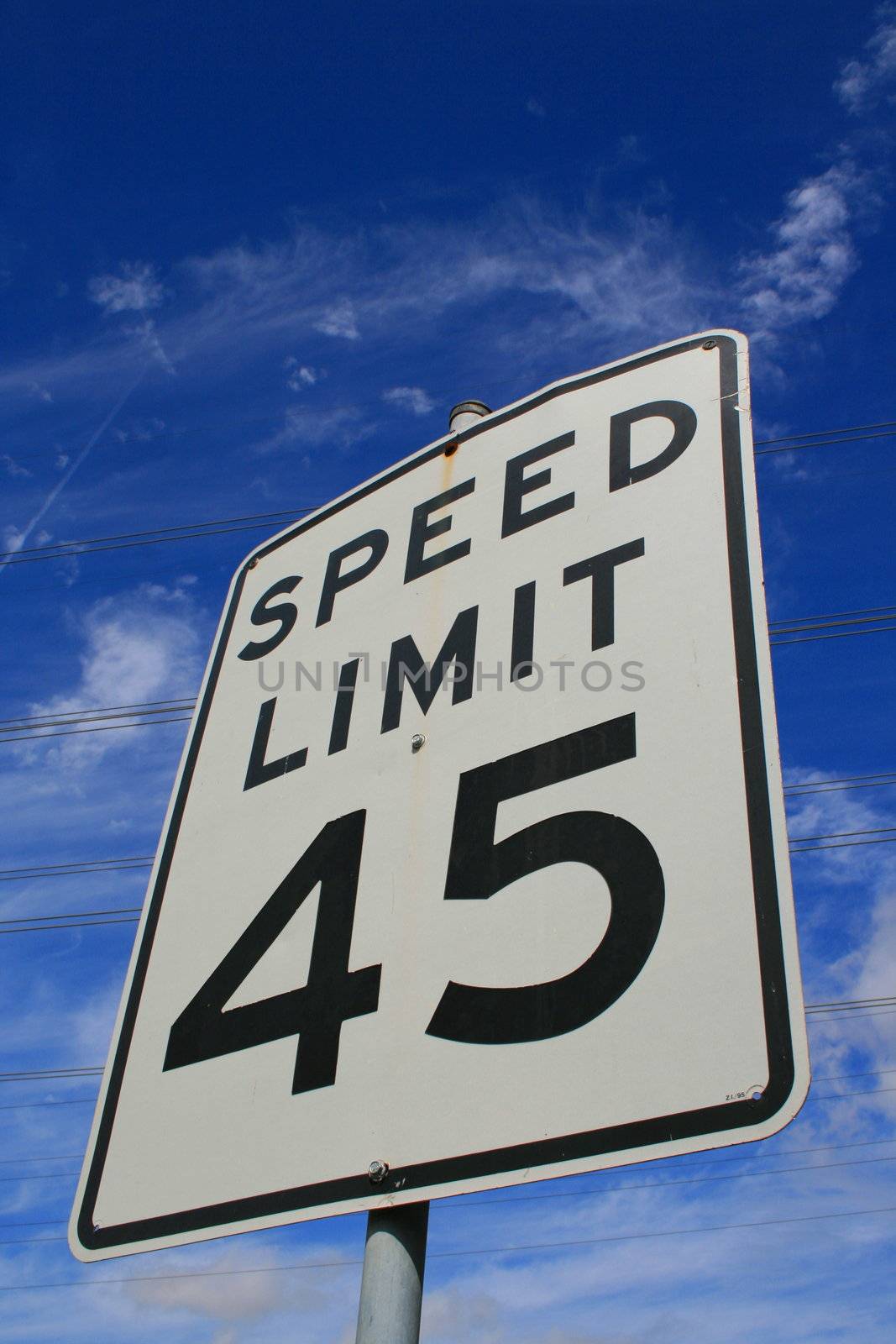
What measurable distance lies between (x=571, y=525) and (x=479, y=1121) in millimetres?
1051

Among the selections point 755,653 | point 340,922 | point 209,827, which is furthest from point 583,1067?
point 209,827

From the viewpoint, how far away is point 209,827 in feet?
6.07

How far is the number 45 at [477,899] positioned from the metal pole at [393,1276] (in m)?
0.20

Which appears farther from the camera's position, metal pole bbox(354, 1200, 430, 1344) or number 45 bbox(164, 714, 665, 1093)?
number 45 bbox(164, 714, 665, 1093)

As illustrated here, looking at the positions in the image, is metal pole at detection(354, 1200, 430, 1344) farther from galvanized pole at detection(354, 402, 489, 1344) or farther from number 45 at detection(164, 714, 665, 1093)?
number 45 at detection(164, 714, 665, 1093)

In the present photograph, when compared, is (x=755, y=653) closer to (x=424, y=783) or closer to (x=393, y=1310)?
(x=424, y=783)

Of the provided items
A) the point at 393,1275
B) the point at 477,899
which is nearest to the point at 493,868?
the point at 477,899

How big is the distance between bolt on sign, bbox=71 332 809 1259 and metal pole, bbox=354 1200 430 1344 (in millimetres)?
37

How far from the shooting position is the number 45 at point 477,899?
1.25m

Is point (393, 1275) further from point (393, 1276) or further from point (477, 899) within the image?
point (477, 899)

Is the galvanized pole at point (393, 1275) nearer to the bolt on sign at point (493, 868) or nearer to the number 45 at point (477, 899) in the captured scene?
the bolt on sign at point (493, 868)

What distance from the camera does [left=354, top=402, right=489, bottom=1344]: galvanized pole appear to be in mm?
1106

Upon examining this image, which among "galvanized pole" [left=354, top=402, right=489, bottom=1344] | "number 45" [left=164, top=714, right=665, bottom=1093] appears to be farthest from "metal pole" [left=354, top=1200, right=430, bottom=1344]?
"number 45" [left=164, top=714, right=665, bottom=1093]

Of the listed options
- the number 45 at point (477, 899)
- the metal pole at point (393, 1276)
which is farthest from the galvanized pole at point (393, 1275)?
the number 45 at point (477, 899)
